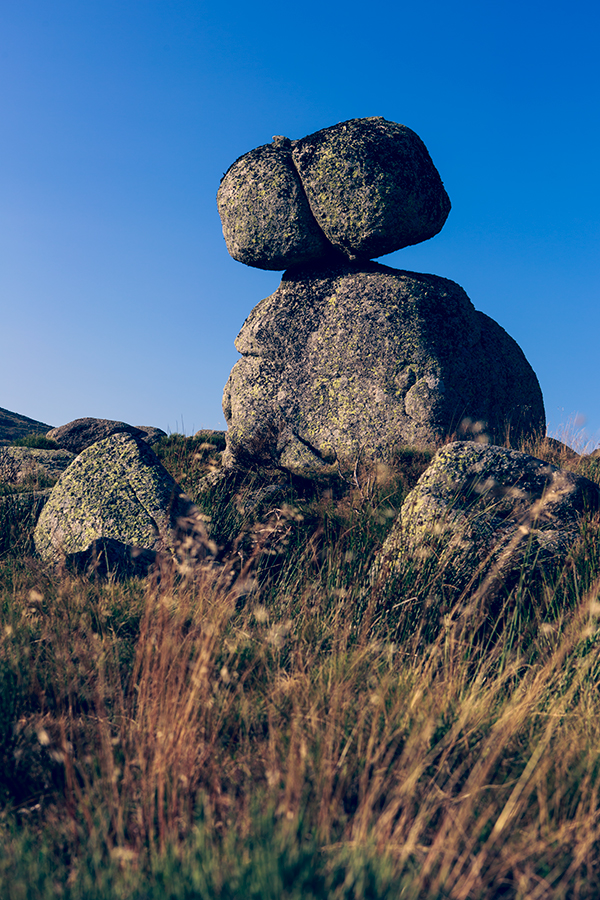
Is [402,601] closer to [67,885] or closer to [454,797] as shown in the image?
[454,797]

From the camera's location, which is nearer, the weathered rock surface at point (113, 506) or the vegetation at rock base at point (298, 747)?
the vegetation at rock base at point (298, 747)

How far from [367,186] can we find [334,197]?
650 millimetres

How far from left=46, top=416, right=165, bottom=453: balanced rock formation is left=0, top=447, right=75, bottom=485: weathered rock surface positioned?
8.73ft

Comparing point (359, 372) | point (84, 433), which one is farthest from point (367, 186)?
point (84, 433)

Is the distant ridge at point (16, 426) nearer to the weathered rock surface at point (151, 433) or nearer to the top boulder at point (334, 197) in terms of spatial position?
the weathered rock surface at point (151, 433)

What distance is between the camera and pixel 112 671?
13.5 feet

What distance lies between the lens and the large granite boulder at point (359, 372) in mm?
11859

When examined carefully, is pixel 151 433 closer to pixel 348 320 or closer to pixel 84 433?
pixel 84 433

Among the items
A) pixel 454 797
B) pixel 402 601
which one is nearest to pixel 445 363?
pixel 402 601

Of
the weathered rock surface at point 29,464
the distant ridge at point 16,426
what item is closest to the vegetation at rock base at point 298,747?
the weathered rock surface at point 29,464

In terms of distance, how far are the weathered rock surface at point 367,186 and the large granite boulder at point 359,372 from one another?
78 cm

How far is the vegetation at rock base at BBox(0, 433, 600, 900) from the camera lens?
7.82ft

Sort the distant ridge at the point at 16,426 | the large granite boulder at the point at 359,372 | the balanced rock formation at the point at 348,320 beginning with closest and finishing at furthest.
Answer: the large granite boulder at the point at 359,372
the balanced rock formation at the point at 348,320
the distant ridge at the point at 16,426

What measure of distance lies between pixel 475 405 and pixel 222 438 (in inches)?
262
